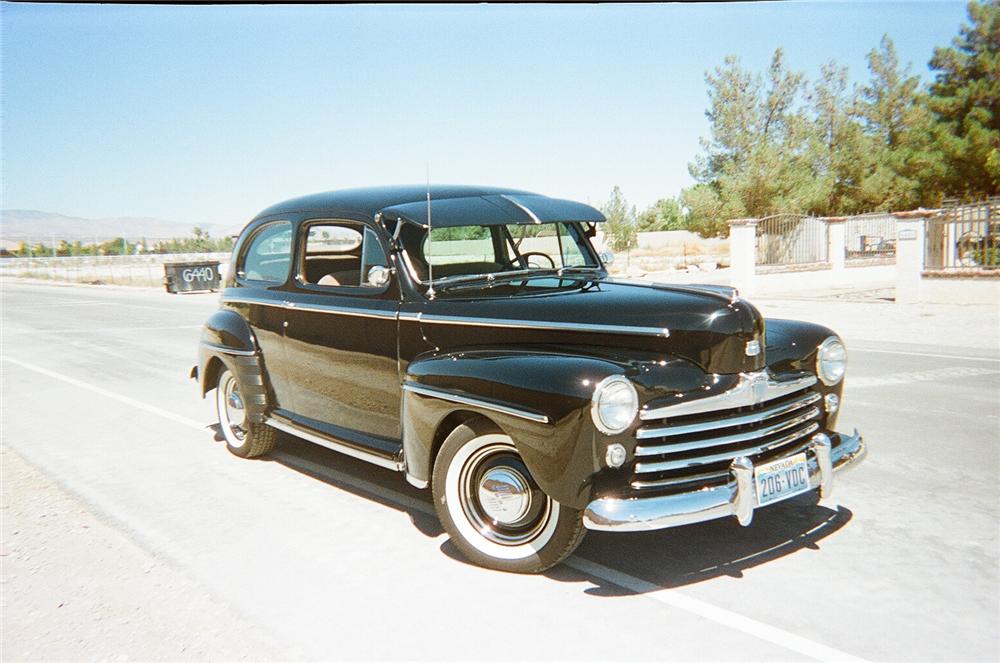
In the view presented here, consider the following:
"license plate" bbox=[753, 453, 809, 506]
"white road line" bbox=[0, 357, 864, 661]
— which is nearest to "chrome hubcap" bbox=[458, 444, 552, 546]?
"white road line" bbox=[0, 357, 864, 661]

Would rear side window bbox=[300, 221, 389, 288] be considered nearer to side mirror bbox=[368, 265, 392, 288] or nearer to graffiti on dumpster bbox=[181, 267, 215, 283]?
side mirror bbox=[368, 265, 392, 288]

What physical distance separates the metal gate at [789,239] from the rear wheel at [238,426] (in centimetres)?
1903

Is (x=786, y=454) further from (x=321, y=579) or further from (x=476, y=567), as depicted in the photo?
(x=321, y=579)

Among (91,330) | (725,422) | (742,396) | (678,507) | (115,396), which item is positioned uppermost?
(742,396)

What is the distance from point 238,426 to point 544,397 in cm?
345

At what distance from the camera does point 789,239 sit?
23.8 meters

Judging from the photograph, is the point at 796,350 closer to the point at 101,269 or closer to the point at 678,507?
the point at 678,507

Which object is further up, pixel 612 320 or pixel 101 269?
pixel 101 269

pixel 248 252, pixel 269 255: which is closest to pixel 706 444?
pixel 269 255

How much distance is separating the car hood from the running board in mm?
702

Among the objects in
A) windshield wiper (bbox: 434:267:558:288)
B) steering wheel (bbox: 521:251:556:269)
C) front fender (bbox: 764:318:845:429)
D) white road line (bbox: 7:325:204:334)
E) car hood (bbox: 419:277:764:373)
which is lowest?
white road line (bbox: 7:325:204:334)

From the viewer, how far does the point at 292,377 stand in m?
5.59

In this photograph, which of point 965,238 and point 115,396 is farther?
point 965,238

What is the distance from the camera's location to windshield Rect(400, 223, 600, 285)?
15.8ft
